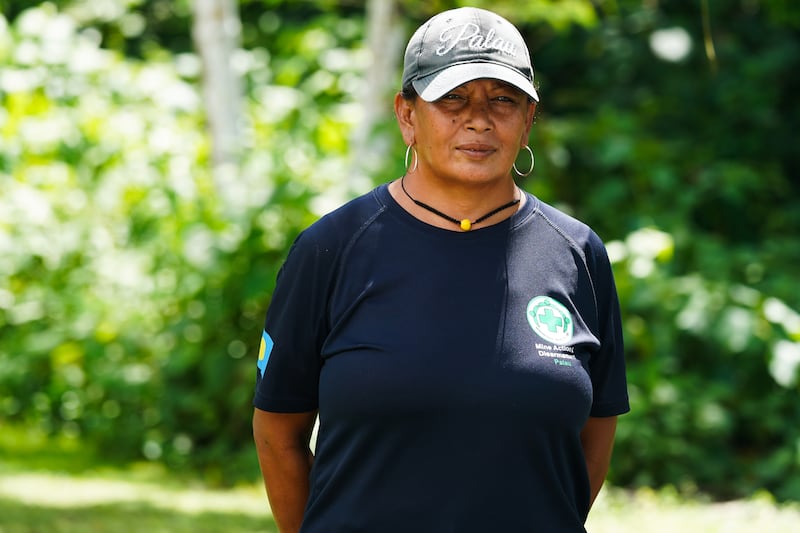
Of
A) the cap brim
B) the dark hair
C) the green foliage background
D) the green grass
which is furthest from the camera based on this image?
the green foliage background

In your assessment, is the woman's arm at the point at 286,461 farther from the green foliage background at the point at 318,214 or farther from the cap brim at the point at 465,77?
the green foliage background at the point at 318,214

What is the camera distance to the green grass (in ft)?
19.9

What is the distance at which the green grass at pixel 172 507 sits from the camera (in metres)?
6.06

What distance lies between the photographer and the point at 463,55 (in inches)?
94.9

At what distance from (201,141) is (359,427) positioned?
278 inches

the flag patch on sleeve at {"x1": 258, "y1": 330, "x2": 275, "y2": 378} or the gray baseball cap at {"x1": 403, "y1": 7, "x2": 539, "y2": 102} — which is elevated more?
the gray baseball cap at {"x1": 403, "y1": 7, "x2": 539, "y2": 102}

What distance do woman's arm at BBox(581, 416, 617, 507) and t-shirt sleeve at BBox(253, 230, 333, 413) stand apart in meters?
0.62

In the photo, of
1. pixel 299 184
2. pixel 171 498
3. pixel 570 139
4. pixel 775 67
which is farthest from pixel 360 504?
pixel 775 67

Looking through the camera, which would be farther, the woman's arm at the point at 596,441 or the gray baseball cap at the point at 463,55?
the woman's arm at the point at 596,441

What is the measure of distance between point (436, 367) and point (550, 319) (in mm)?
273

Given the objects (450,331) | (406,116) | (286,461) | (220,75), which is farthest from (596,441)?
(220,75)

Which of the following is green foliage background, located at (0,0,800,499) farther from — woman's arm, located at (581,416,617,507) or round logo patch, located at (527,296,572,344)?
round logo patch, located at (527,296,572,344)

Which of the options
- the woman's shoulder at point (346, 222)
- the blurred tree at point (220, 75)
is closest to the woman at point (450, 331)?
the woman's shoulder at point (346, 222)

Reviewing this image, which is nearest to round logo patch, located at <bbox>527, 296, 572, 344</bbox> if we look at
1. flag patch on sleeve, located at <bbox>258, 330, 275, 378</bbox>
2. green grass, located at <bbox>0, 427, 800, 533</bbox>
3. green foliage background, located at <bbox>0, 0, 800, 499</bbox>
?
flag patch on sleeve, located at <bbox>258, 330, 275, 378</bbox>
